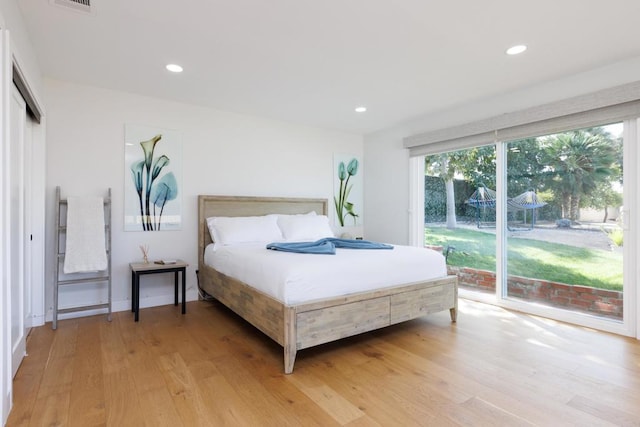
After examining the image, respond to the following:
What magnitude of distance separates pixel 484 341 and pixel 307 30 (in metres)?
2.80

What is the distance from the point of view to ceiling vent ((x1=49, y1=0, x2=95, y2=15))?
2.09m

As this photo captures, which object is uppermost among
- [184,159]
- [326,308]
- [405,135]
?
[405,135]

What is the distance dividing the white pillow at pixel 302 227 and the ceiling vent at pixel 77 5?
2.74 meters

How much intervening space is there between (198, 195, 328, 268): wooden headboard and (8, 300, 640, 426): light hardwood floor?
121 cm

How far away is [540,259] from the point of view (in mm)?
3533

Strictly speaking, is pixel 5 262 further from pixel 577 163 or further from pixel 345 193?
pixel 577 163

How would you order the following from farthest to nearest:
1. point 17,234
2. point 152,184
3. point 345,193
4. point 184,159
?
1. point 345,193
2. point 184,159
3. point 152,184
4. point 17,234

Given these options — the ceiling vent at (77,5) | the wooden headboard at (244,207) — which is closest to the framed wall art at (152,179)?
the wooden headboard at (244,207)

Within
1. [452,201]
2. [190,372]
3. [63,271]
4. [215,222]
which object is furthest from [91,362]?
[452,201]

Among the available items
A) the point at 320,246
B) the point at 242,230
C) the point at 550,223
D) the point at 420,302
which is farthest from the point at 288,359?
the point at 550,223

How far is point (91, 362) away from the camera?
234cm

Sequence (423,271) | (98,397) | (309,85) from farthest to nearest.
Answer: (309,85) < (423,271) < (98,397)

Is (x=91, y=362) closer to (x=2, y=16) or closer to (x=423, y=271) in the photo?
(x=2, y=16)

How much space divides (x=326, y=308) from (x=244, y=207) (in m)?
2.34
